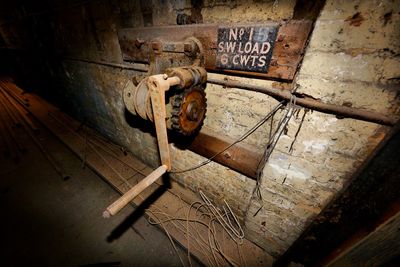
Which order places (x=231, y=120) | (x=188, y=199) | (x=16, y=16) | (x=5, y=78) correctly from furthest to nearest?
(x=5, y=78), (x=16, y=16), (x=188, y=199), (x=231, y=120)

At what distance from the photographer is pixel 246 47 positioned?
1428mm

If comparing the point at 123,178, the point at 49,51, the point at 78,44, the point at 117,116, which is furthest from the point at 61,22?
the point at 123,178

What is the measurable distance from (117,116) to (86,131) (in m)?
1.94

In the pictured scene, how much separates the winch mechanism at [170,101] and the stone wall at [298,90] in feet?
0.91

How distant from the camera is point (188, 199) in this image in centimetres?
290

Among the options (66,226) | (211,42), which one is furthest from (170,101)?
(66,226)

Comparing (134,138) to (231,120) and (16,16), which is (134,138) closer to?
(231,120)

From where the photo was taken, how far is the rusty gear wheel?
152 cm

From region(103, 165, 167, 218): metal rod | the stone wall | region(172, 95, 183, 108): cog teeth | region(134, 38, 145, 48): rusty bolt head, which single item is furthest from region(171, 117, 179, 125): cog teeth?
region(134, 38, 145, 48): rusty bolt head

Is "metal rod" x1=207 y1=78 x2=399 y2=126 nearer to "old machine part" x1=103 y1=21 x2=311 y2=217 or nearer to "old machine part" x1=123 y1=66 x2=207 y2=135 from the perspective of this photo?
"old machine part" x1=103 y1=21 x2=311 y2=217

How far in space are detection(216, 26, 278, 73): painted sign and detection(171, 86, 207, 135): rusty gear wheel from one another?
0.38m

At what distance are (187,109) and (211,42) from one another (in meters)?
0.65

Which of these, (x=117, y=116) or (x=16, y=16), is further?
(x=16, y=16)

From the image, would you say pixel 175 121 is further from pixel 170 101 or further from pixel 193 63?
pixel 193 63
